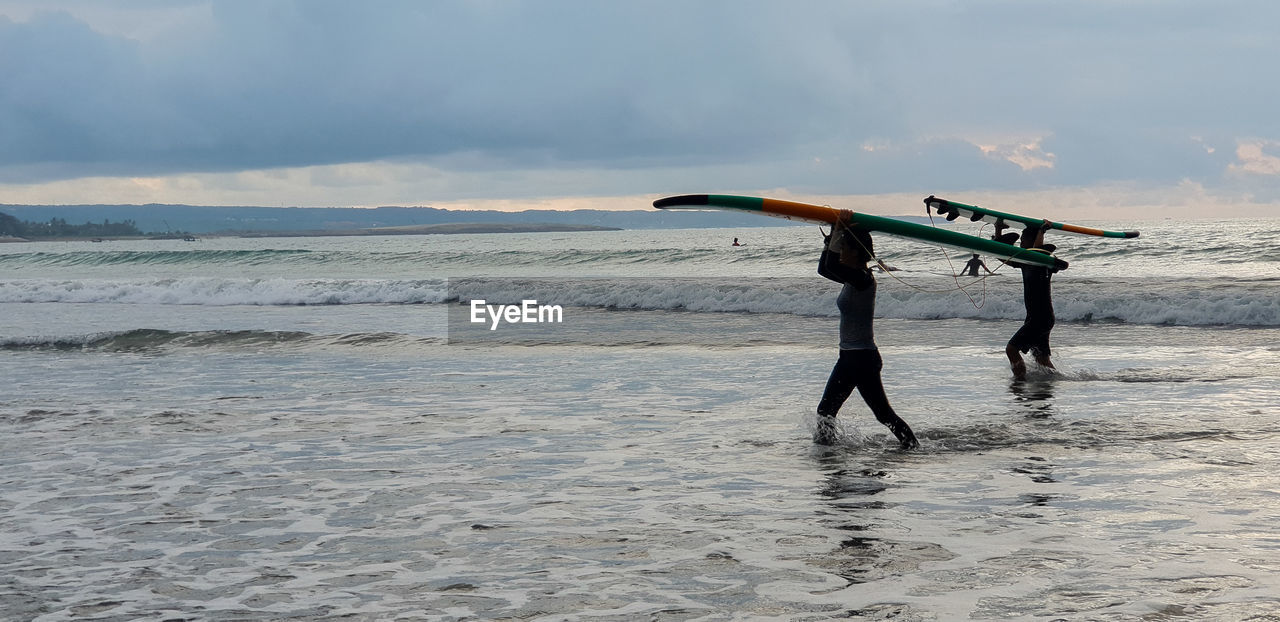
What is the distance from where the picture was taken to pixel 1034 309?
11.9 meters

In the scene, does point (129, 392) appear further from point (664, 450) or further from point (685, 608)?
point (685, 608)

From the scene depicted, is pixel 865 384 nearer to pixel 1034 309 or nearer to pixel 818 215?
pixel 818 215

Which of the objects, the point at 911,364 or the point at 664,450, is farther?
the point at 911,364

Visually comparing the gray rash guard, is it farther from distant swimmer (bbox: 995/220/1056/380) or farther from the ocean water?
distant swimmer (bbox: 995/220/1056/380)

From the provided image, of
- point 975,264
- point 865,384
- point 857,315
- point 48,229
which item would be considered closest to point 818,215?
point 857,315

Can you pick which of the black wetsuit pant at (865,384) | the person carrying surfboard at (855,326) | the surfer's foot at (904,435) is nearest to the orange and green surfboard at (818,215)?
the person carrying surfboard at (855,326)

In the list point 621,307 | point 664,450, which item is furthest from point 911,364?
point 621,307

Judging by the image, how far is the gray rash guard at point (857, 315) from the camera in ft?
26.2

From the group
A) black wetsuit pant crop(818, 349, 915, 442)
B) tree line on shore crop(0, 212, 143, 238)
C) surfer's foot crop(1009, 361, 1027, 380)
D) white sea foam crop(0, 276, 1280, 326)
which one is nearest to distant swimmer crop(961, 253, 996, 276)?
white sea foam crop(0, 276, 1280, 326)

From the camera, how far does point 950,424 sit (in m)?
9.37

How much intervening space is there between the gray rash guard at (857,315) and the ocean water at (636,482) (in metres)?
0.90

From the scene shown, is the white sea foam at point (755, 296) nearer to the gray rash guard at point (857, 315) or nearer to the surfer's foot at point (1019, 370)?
the surfer's foot at point (1019, 370)

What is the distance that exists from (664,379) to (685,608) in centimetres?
821

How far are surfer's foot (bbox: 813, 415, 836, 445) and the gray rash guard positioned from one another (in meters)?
0.66
